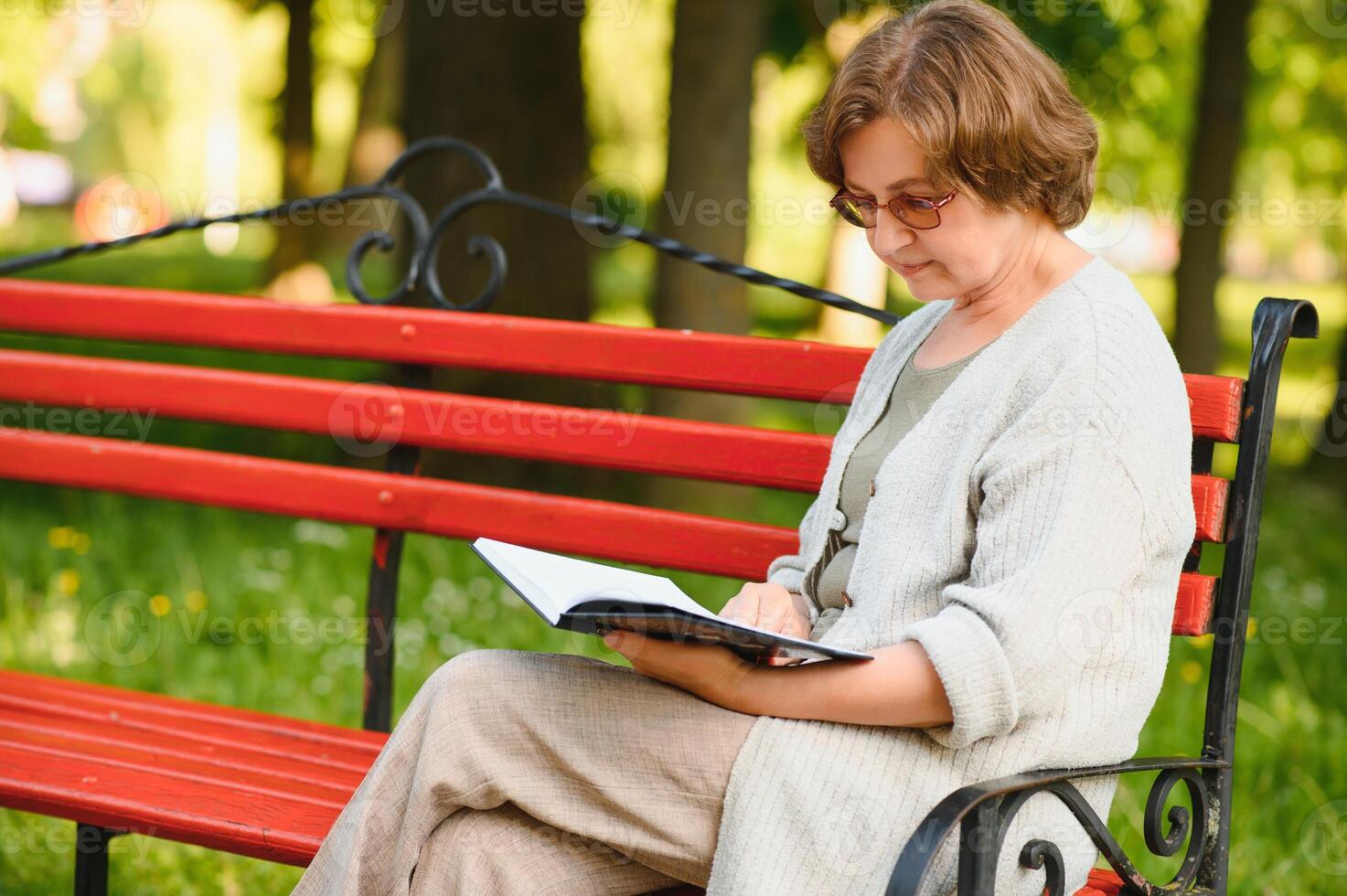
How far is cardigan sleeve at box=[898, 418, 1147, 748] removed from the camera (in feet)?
6.12

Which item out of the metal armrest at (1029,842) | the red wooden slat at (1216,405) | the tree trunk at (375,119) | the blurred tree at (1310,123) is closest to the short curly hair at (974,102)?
the red wooden slat at (1216,405)

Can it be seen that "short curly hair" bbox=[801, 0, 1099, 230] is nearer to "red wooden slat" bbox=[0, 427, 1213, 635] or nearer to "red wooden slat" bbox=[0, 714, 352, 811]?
"red wooden slat" bbox=[0, 427, 1213, 635]

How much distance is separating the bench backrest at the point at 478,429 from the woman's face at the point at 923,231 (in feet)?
1.69

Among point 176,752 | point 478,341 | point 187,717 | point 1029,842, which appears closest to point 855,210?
point 1029,842

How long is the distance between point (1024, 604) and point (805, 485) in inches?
40.3

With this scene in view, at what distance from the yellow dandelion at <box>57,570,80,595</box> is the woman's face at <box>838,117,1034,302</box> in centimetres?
382

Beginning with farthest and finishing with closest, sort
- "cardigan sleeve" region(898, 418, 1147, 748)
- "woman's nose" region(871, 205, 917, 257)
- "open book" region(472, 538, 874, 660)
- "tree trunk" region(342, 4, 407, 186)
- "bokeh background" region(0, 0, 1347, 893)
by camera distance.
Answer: "tree trunk" region(342, 4, 407, 186)
"bokeh background" region(0, 0, 1347, 893)
"woman's nose" region(871, 205, 917, 257)
"cardigan sleeve" region(898, 418, 1147, 748)
"open book" region(472, 538, 874, 660)

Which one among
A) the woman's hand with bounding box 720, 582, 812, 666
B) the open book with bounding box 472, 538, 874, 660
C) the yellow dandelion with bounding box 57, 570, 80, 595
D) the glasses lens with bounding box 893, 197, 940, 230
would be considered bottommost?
the yellow dandelion with bounding box 57, 570, 80, 595

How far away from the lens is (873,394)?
2473 mm

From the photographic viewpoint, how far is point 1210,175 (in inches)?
363

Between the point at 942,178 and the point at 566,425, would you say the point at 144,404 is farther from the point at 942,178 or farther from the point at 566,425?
the point at 942,178

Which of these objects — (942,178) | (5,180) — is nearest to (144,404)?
(942,178)

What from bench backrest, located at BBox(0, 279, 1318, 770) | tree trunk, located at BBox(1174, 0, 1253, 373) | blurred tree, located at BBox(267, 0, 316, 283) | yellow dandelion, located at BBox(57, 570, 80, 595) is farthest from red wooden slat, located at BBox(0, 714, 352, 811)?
blurred tree, located at BBox(267, 0, 316, 283)

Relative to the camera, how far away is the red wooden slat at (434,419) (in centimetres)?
291
